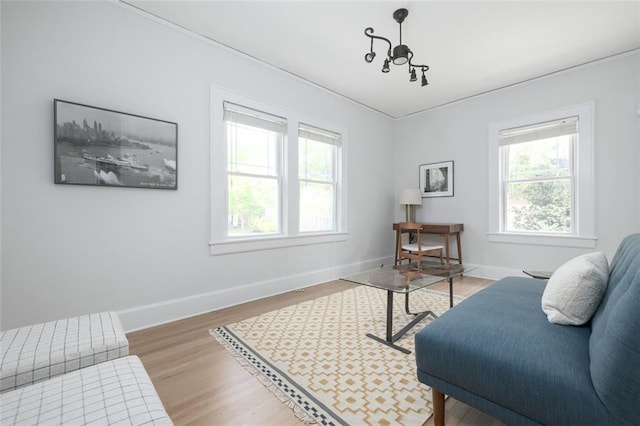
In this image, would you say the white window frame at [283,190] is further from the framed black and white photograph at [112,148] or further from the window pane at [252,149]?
the framed black and white photograph at [112,148]

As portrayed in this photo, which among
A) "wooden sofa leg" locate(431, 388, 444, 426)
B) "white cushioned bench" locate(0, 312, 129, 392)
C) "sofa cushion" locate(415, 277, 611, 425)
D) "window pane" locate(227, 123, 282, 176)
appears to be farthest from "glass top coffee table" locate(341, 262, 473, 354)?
"window pane" locate(227, 123, 282, 176)

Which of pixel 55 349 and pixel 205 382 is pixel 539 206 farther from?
pixel 55 349

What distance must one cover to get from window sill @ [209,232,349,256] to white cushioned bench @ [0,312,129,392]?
148 centimetres

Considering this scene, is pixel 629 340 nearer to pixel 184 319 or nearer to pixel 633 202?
pixel 184 319

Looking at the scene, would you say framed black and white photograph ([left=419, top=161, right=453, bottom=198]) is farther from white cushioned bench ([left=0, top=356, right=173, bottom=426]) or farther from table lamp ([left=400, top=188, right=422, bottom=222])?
white cushioned bench ([left=0, top=356, right=173, bottom=426])

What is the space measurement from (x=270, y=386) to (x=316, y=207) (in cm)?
259

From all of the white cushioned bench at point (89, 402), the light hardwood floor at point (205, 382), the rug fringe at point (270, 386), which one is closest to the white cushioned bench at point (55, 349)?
the white cushioned bench at point (89, 402)

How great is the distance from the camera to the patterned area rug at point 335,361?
142 cm

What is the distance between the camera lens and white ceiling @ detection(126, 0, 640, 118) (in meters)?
2.37

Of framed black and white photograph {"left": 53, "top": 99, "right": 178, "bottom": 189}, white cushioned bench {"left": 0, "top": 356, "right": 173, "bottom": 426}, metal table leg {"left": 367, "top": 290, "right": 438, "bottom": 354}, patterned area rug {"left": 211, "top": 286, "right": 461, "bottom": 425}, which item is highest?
framed black and white photograph {"left": 53, "top": 99, "right": 178, "bottom": 189}

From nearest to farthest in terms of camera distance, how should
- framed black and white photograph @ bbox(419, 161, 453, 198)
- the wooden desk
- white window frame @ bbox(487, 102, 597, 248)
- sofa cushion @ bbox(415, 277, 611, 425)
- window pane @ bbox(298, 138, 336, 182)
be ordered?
sofa cushion @ bbox(415, 277, 611, 425), white window frame @ bbox(487, 102, 597, 248), window pane @ bbox(298, 138, 336, 182), the wooden desk, framed black and white photograph @ bbox(419, 161, 453, 198)

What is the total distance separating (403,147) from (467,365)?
14.5 ft

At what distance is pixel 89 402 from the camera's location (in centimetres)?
86

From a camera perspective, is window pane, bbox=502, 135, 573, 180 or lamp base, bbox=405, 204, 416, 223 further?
lamp base, bbox=405, 204, 416, 223
